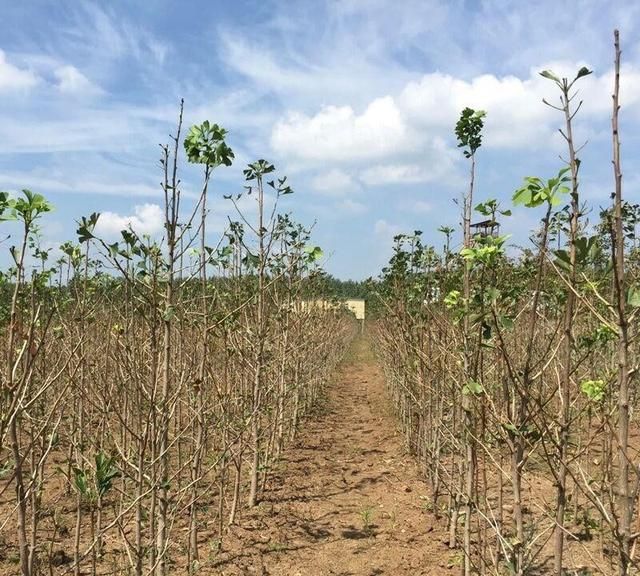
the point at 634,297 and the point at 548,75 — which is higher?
the point at 548,75

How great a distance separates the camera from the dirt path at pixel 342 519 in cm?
495

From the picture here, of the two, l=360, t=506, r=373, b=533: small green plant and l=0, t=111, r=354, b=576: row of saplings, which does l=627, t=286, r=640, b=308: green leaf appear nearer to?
l=0, t=111, r=354, b=576: row of saplings

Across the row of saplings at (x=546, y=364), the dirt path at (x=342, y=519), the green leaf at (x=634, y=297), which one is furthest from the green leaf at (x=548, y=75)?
the dirt path at (x=342, y=519)

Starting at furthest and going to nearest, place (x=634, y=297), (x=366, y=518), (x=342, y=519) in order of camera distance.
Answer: (x=342, y=519) < (x=366, y=518) < (x=634, y=297)

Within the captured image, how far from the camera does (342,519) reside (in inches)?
239

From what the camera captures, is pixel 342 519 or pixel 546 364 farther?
pixel 342 519

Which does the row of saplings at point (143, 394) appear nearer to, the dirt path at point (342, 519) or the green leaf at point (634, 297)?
the dirt path at point (342, 519)

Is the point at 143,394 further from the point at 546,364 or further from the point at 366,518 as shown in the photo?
the point at 366,518

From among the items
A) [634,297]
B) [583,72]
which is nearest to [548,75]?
[583,72]

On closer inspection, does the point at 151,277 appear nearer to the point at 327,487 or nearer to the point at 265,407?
the point at 265,407

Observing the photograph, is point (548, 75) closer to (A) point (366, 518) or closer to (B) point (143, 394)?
(B) point (143, 394)

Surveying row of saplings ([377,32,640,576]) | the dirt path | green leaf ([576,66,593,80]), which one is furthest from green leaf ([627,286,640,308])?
the dirt path

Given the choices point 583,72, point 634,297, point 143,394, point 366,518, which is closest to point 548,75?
point 583,72

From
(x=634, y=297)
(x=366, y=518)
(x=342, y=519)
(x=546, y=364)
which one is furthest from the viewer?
(x=342, y=519)
